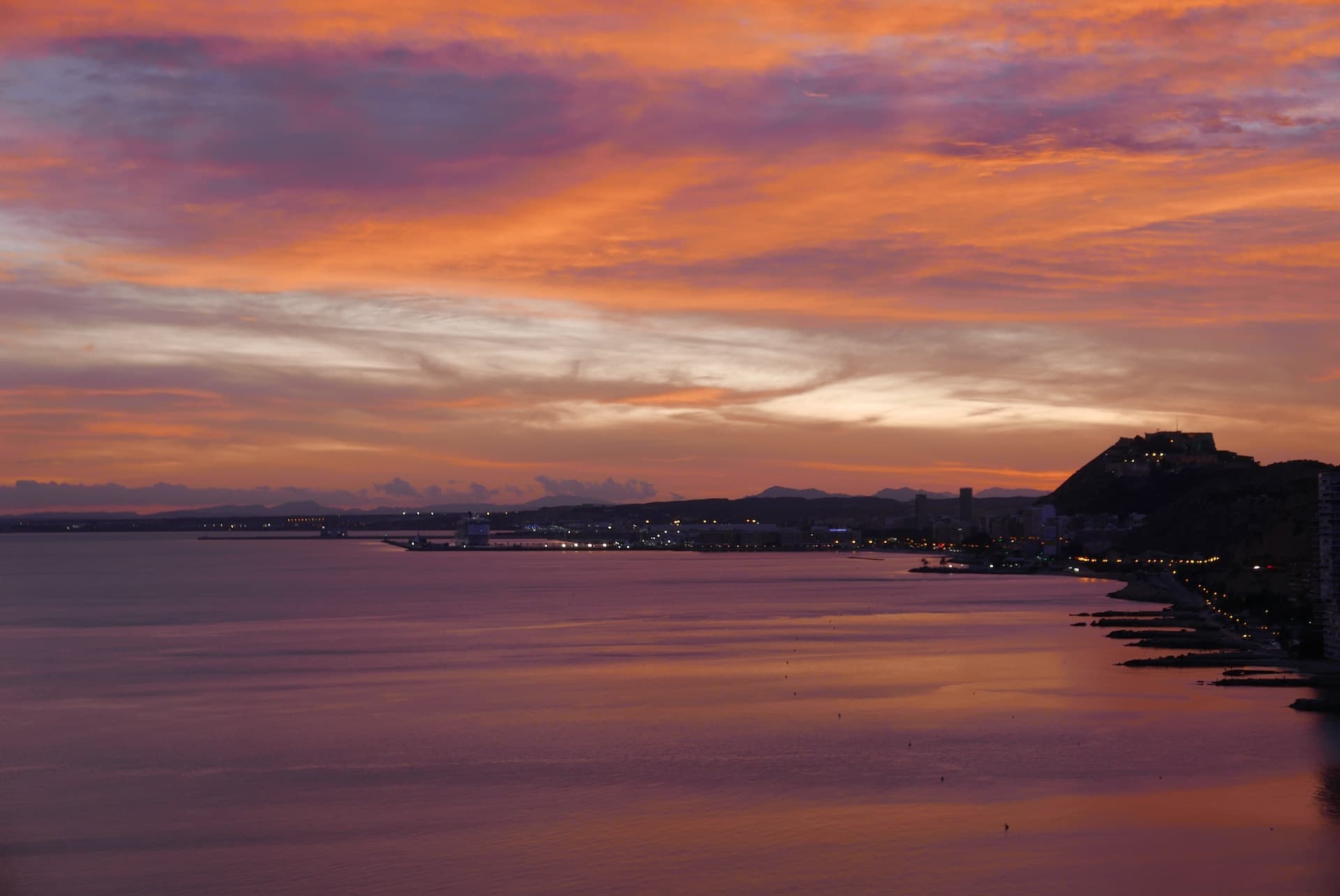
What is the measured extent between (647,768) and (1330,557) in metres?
29.1

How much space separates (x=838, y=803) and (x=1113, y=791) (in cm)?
610

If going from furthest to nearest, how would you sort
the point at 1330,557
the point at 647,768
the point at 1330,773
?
1. the point at 1330,557
2. the point at 647,768
3. the point at 1330,773

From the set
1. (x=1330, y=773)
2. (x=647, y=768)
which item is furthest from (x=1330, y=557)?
(x=647, y=768)

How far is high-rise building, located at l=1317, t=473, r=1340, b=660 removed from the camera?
47.5 metres

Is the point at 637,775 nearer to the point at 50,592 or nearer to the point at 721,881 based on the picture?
the point at 721,881

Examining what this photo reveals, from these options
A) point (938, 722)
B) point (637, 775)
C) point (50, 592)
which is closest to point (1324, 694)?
point (938, 722)

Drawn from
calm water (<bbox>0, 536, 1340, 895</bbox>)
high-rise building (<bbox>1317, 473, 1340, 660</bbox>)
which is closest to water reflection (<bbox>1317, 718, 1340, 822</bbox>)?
calm water (<bbox>0, 536, 1340, 895</bbox>)

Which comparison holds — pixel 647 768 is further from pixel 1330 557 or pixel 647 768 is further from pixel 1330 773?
pixel 1330 557

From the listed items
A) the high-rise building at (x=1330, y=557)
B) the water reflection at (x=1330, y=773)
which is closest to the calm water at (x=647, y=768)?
the water reflection at (x=1330, y=773)

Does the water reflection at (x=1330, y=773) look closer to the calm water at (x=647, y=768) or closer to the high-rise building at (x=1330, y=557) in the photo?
the calm water at (x=647, y=768)

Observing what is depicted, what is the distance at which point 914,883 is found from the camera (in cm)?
2214

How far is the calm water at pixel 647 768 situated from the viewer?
2306 cm

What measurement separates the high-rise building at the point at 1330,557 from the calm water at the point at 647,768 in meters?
5.72

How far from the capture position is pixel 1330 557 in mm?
47812
